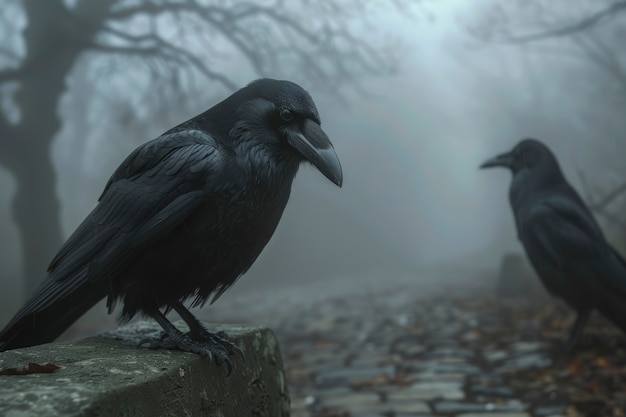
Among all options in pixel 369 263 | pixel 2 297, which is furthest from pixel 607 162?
pixel 369 263

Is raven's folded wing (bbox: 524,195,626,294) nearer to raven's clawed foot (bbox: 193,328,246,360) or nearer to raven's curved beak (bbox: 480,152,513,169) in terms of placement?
raven's curved beak (bbox: 480,152,513,169)

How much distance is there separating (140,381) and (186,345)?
1.29ft

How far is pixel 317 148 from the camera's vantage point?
1586 millimetres

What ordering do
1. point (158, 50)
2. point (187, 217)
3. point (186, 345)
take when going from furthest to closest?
point (158, 50) < point (186, 345) < point (187, 217)

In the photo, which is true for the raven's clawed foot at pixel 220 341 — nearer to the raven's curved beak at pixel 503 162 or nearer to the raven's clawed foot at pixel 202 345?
the raven's clawed foot at pixel 202 345

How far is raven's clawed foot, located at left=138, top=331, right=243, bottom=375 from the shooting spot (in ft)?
5.49

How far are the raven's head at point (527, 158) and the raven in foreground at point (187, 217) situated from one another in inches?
102

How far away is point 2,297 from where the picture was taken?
817cm

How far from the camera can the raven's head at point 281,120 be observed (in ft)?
5.30

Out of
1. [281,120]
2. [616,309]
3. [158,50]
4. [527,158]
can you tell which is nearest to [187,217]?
[281,120]

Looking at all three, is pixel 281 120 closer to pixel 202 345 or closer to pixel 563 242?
pixel 202 345

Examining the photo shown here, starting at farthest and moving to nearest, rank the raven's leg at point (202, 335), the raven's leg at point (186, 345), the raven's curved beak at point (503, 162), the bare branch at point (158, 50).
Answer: the bare branch at point (158, 50) < the raven's curved beak at point (503, 162) < the raven's leg at point (202, 335) < the raven's leg at point (186, 345)

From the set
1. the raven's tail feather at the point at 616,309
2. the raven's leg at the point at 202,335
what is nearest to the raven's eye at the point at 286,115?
the raven's leg at the point at 202,335

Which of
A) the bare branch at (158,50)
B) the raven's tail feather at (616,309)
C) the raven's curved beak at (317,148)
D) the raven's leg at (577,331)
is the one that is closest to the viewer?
the raven's curved beak at (317,148)
